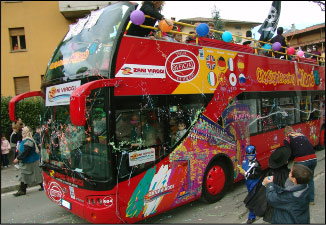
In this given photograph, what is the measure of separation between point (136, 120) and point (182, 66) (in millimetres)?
1397

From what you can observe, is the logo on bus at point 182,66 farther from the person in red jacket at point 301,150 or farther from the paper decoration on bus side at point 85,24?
the person in red jacket at point 301,150

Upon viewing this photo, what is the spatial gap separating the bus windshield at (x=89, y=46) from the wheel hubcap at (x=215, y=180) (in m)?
2.97

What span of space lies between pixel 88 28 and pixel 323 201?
5.58 metres

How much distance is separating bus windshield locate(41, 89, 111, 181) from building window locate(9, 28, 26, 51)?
13797 millimetres

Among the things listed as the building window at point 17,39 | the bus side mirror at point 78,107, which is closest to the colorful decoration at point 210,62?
the bus side mirror at point 78,107

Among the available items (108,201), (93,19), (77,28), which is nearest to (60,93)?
(77,28)

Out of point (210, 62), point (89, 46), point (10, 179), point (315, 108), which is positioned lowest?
point (10, 179)

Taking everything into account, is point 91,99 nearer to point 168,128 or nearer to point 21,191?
point 168,128

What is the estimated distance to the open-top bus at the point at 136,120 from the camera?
12.2 ft

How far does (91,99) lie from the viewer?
12.4ft

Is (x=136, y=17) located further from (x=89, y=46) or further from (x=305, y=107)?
(x=305, y=107)

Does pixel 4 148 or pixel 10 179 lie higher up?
pixel 4 148

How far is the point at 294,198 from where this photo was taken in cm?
257

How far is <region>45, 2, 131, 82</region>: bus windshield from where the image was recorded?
152 inches
